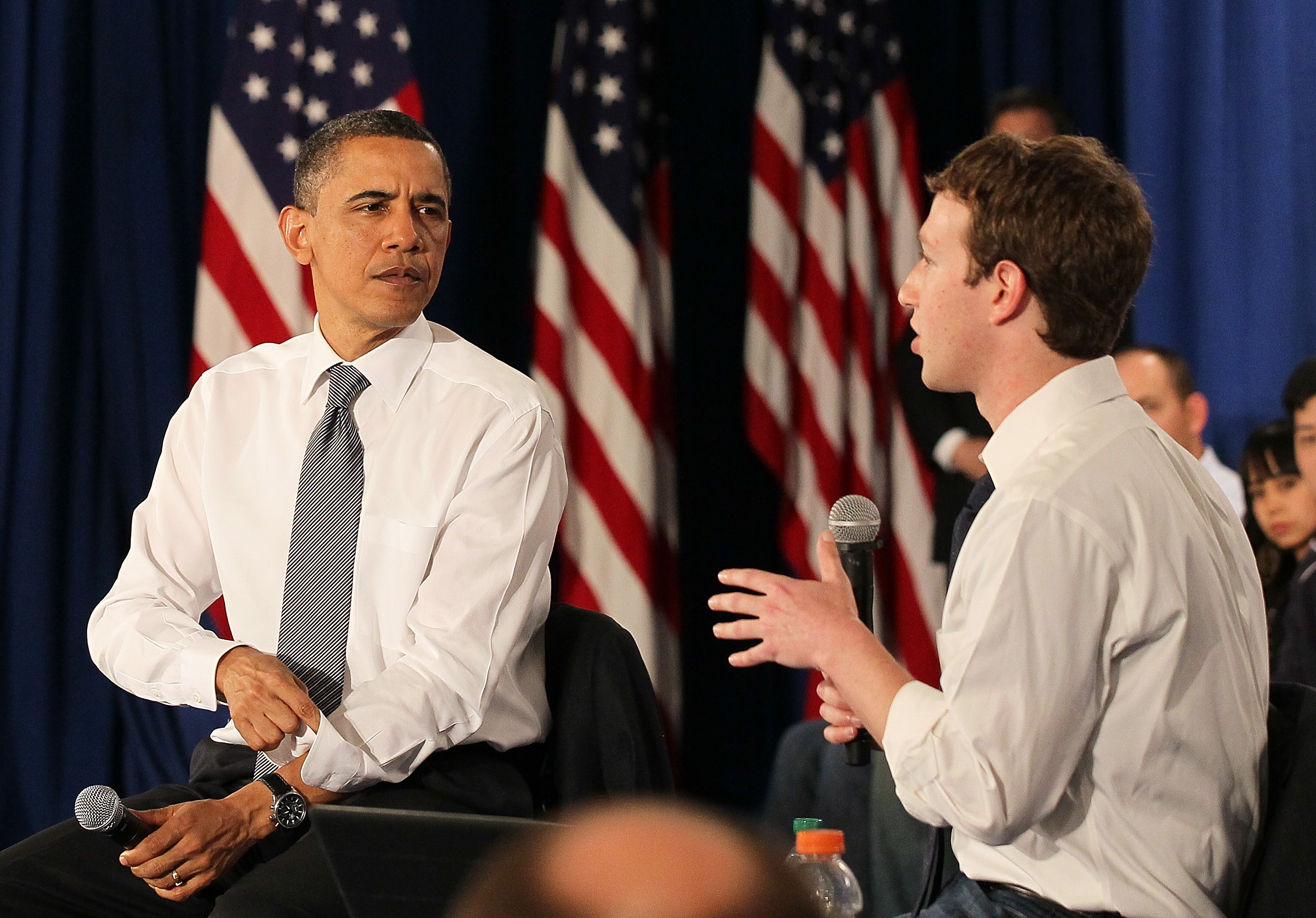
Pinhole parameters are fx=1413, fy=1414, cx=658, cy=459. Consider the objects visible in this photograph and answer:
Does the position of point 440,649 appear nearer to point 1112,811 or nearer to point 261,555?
point 261,555

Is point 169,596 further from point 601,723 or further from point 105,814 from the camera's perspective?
point 601,723

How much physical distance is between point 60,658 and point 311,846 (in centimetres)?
277

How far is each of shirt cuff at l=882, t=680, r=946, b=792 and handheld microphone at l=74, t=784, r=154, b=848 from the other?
998mm

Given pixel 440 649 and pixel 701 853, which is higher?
pixel 701 853

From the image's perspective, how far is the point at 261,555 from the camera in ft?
7.16

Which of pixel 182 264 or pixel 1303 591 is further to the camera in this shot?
pixel 182 264

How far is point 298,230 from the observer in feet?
7.69

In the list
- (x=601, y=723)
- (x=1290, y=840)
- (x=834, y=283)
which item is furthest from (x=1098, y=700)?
(x=834, y=283)

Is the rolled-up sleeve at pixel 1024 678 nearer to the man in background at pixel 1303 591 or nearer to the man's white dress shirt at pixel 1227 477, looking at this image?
the man in background at pixel 1303 591

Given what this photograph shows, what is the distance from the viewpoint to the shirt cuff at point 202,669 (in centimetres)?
201

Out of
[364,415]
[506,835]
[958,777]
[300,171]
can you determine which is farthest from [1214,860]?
[300,171]

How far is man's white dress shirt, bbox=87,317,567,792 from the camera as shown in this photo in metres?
1.97

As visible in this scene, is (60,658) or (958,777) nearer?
(958,777)

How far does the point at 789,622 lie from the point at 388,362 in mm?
974
